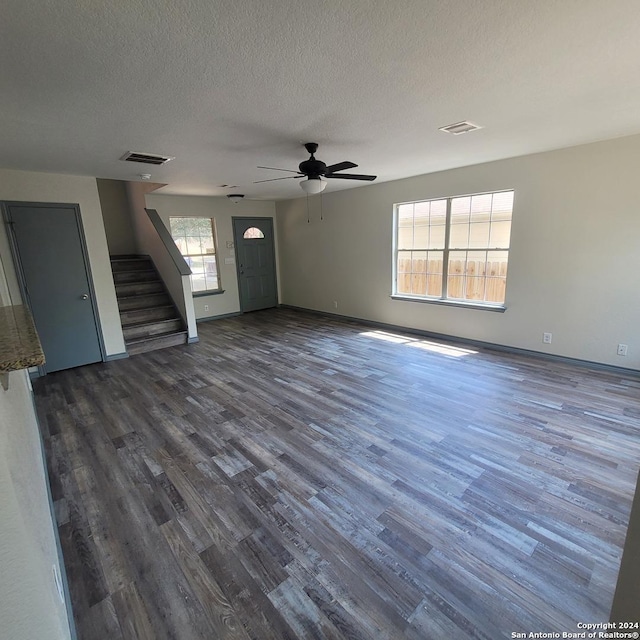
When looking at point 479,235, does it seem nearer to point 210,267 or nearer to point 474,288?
point 474,288

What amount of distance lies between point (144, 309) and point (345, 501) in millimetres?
4938

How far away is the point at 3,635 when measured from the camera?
63cm

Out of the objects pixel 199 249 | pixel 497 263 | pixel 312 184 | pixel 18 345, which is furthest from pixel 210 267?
pixel 18 345

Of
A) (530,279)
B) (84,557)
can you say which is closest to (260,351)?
(84,557)

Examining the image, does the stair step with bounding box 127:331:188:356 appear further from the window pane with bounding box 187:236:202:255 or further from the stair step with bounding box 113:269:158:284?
the window pane with bounding box 187:236:202:255

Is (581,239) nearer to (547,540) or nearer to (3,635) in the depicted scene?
(547,540)

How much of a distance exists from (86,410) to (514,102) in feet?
15.3

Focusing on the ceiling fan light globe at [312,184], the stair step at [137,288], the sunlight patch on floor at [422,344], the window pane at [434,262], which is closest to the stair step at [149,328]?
the stair step at [137,288]

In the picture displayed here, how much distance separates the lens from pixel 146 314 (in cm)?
565

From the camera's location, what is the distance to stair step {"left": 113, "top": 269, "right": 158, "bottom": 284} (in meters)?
5.99

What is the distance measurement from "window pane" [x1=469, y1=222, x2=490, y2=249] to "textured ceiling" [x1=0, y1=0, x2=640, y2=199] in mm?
1328

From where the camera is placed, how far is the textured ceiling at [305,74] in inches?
57.6

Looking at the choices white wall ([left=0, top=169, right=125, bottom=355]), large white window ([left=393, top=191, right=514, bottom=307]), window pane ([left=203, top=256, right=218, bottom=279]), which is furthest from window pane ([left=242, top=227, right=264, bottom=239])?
large white window ([left=393, top=191, right=514, bottom=307])

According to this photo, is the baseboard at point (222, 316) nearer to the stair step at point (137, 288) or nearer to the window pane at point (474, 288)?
the stair step at point (137, 288)
